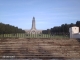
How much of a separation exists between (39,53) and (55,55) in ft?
4.03

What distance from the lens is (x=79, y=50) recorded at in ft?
40.1

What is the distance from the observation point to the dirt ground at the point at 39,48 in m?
11.0

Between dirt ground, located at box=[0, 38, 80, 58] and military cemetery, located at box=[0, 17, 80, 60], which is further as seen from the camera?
dirt ground, located at box=[0, 38, 80, 58]

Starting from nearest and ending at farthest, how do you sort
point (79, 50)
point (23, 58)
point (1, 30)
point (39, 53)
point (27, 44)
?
1. point (23, 58)
2. point (39, 53)
3. point (79, 50)
4. point (27, 44)
5. point (1, 30)

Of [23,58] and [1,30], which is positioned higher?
[1,30]

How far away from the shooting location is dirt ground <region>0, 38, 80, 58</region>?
36.2 ft

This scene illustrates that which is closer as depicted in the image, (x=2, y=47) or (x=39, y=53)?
(x=39, y=53)

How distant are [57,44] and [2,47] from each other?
480 cm

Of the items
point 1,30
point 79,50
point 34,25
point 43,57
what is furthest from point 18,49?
point 34,25

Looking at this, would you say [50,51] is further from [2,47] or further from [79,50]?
[2,47]

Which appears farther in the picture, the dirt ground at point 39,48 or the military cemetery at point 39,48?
the dirt ground at point 39,48

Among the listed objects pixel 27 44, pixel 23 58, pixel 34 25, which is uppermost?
pixel 34 25

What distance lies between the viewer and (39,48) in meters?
12.3

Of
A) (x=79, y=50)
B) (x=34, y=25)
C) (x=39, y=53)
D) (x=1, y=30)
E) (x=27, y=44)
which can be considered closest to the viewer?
(x=39, y=53)
